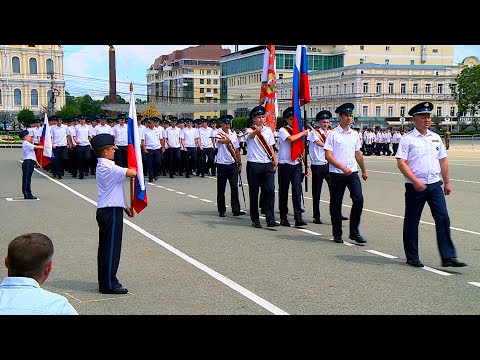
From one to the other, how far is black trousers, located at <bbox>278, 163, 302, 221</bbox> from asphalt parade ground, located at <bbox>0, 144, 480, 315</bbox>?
434 mm

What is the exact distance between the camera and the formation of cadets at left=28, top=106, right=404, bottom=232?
36.6 ft

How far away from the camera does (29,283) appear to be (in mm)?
3086

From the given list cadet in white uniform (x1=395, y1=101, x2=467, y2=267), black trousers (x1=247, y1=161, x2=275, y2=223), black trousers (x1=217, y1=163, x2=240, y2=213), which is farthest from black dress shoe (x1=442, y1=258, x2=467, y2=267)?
A: black trousers (x1=217, y1=163, x2=240, y2=213)

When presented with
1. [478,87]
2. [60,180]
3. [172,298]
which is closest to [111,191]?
[172,298]

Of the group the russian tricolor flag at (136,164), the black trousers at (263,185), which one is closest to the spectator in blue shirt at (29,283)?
the russian tricolor flag at (136,164)

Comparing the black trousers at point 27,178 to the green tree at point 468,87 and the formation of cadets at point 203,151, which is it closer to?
the formation of cadets at point 203,151

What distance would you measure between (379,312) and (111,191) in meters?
3.31

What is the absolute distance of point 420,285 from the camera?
6898 millimetres

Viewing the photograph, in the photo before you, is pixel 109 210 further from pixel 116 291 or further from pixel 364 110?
pixel 364 110

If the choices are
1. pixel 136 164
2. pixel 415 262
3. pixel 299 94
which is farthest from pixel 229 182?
pixel 136 164

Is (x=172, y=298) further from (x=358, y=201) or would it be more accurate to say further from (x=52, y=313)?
(x=358, y=201)

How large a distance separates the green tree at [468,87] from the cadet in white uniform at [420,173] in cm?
7744

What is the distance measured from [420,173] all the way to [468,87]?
7809 centimetres
